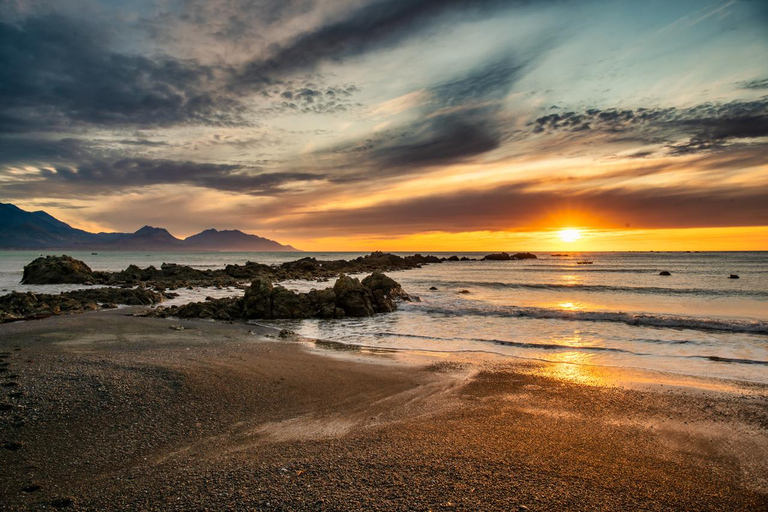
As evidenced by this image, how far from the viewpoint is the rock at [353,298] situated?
20.9 m

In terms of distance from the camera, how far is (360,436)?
5859 millimetres

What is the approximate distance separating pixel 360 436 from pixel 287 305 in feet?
49.9

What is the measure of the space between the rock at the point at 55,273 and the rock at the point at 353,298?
32133 millimetres

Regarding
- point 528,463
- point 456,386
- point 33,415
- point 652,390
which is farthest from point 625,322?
point 33,415

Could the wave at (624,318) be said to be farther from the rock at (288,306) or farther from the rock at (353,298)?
the rock at (288,306)

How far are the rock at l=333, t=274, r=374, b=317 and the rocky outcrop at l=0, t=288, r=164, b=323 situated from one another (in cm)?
1161

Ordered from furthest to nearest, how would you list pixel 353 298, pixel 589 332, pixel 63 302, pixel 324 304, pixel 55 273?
pixel 55 273 → pixel 353 298 → pixel 324 304 → pixel 63 302 → pixel 589 332

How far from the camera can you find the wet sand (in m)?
4.32

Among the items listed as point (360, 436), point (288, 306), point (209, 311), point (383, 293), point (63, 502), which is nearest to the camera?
point (63, 502)

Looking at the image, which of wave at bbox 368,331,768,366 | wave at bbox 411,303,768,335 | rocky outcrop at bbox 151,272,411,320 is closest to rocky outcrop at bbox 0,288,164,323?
rocky outcrop at bbox 151,272,411,320

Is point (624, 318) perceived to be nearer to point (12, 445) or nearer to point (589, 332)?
point (589, 332)

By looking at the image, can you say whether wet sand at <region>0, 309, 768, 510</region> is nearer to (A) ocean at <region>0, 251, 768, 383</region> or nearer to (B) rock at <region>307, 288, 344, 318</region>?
(A) ocean at <region>0, 251, 768, 383</region>

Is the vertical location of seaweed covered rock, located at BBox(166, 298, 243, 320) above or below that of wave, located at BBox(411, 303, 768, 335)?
above

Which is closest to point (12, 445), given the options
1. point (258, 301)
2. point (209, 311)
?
point (209, 311)
